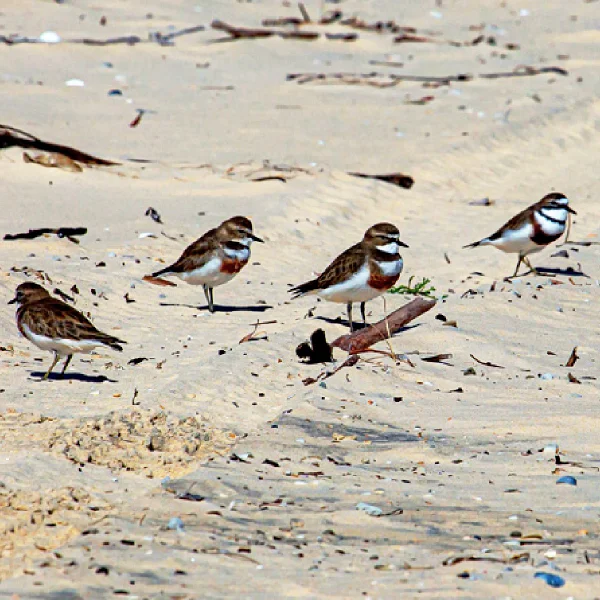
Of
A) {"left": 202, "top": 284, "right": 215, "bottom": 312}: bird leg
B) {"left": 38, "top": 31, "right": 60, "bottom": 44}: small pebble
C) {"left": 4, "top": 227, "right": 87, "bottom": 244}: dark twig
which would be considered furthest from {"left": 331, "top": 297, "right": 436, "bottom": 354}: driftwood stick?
{"left": 38, "top": 31, "right": 60, "bottom": 44}: small pebble

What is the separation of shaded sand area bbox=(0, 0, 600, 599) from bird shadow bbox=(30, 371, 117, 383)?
1.4 inches

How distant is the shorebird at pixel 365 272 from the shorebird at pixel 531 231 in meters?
2.49

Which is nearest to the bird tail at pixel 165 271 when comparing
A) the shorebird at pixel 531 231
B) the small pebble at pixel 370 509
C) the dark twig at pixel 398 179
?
the shorebird at pixel 531 231

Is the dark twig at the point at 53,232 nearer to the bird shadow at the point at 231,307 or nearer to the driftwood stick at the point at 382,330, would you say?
the bird shadow at the point at 231,307

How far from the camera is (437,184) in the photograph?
602 inches

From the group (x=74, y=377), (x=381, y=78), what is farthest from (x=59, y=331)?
(x=381, y=78)

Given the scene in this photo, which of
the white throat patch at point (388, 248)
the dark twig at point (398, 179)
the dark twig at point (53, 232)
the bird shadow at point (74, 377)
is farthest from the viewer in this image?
the dark twig at point (398, 179)

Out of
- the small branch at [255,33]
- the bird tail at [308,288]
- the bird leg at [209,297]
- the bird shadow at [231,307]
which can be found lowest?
the bird shadow at [231,307]

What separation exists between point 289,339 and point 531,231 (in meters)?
3.80

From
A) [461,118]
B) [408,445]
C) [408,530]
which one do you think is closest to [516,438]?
[408,445]

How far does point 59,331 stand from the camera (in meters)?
7.96

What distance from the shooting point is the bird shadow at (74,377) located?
813 centimetres

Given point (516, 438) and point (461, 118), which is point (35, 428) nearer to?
point (516, 438)

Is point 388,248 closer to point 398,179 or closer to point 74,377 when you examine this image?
point 74,377
